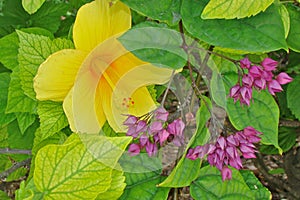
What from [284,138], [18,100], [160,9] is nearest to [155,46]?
[160,9]

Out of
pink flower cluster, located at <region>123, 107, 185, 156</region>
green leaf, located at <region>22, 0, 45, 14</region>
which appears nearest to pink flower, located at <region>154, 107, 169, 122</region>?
pink flower cluster, located at <region>123, 107, 185, 156</region>

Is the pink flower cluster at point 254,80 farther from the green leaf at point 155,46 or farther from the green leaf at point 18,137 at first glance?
the green leaf at point 18,137

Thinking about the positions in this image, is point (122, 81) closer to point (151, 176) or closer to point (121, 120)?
point (121, 120)

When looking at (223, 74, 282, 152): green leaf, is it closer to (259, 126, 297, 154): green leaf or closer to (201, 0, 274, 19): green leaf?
(201, 0, 274, 19): green leaf

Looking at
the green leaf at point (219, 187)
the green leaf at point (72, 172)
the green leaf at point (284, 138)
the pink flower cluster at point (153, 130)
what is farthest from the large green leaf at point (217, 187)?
the green leaf at point (284, 138)

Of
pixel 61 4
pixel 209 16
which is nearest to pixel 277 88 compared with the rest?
pixel 209 16
